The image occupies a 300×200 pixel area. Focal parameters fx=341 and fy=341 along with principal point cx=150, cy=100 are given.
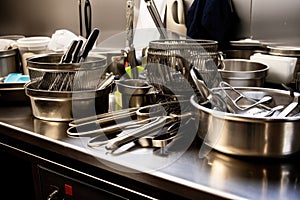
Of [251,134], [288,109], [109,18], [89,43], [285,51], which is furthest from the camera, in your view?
[109,18]

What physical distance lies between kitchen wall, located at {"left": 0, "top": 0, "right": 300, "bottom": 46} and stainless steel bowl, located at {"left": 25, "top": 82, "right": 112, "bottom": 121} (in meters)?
0.95

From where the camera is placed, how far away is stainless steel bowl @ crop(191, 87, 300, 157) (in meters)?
0.67

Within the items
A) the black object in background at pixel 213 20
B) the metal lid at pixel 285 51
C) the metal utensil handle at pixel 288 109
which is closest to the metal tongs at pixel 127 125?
the metal utensil handle at pixel 288 109

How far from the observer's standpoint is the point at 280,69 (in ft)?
4.02

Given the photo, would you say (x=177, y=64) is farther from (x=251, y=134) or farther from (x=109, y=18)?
(x=109, y=18)

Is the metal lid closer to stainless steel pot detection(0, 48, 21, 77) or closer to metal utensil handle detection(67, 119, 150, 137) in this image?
metal utensil handle detection(67, 119, 150, 137)

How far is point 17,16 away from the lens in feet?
9.34

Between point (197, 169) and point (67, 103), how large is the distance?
0.44m

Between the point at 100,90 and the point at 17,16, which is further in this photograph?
the point at 17,16

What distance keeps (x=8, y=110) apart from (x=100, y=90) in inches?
14.4

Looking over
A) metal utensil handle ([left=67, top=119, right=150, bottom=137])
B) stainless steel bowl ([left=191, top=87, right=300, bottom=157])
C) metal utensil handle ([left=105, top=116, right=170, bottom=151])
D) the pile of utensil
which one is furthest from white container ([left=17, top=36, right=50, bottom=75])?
stainless steel bowl ([left=191, top=87, right=300, bottom=157])

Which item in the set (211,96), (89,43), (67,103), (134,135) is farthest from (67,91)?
(211,96)

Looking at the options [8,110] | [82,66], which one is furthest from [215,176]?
[8,110]

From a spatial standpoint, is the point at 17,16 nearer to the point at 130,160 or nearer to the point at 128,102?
the point at 128,102
